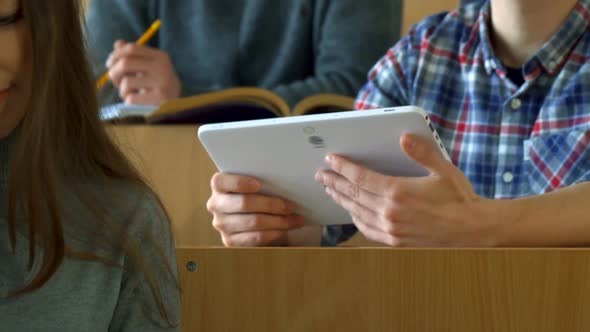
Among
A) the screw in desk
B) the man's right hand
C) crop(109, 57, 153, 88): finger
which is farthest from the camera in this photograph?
crop(109, 57, 153, 88): finger

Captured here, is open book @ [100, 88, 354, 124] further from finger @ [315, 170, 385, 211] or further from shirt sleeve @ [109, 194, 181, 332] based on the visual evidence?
shirt sleeve @ [109, 194, 181, 332]

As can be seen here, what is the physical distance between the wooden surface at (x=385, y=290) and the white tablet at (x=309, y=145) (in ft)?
0.52

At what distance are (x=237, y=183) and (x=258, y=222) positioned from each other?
7cm

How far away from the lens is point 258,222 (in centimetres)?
127

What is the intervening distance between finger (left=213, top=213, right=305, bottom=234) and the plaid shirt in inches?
8.6

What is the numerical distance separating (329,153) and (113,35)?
121 cm

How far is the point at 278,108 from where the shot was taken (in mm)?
1623

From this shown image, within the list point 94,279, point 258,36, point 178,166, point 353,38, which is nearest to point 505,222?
point 94,279

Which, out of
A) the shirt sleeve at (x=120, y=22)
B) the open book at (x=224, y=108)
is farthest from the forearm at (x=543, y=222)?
the shirt sleeve at (x=120, y=22)

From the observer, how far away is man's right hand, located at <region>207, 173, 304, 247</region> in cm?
124

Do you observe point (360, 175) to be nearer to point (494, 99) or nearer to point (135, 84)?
point (494, 99)

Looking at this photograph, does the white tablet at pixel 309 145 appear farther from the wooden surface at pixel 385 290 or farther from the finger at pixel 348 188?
the wooden surface at pixel 385 290

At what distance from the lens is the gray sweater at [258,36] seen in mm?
2057

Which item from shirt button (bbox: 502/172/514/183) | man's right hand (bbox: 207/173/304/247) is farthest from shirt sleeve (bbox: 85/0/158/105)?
shirt button (bbox: 502/172/514/183)
